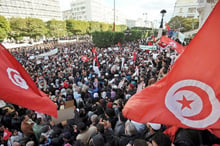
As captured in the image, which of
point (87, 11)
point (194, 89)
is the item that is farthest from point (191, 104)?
point (87, 11)

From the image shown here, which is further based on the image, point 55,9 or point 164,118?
point 55,9

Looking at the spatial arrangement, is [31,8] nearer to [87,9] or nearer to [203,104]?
[87,9]

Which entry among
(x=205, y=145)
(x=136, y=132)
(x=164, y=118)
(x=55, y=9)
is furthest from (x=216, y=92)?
(x=55, y=9)

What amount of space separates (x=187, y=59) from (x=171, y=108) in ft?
2.07

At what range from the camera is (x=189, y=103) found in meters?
1.71

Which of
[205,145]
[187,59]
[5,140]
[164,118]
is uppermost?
[187,59]

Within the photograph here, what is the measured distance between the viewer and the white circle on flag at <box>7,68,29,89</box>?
7.34 feet

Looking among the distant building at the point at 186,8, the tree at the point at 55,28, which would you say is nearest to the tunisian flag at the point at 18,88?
the tree at the point at 55,28

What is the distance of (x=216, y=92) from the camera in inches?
61.7

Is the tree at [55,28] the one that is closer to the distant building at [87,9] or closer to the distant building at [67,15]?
the distant building at [87,9]

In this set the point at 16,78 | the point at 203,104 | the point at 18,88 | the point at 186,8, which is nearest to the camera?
the point at 203,104

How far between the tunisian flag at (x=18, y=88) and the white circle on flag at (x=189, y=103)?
5.93ft

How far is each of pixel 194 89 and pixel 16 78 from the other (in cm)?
256

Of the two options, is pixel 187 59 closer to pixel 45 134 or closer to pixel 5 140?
pixel 45 134
